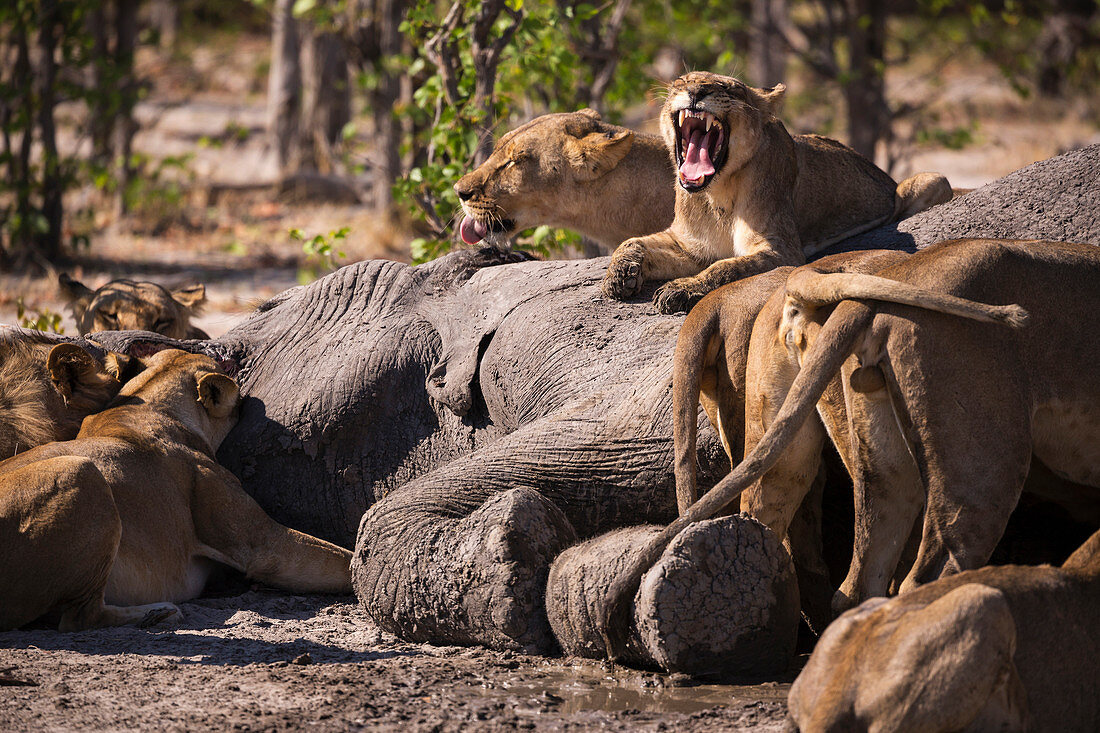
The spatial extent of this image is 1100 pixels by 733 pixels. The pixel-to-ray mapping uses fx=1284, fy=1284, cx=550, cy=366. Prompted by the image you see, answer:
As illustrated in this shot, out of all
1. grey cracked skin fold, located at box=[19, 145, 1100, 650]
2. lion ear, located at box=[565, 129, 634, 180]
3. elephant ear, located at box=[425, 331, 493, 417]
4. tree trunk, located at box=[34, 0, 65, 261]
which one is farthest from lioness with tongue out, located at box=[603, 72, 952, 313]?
tree trunk, located at box=[34, 0, 65, 261]

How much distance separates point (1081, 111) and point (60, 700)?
20954 mm

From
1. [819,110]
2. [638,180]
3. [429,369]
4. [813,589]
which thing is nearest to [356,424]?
[429,369]

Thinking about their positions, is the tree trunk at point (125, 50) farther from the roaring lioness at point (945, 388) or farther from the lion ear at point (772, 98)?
the roaring lioness at point (945, 388)

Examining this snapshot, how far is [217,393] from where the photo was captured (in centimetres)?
542

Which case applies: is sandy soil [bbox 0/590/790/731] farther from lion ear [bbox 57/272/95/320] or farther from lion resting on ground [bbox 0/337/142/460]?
lion ear [bbox 57/272/95/320]

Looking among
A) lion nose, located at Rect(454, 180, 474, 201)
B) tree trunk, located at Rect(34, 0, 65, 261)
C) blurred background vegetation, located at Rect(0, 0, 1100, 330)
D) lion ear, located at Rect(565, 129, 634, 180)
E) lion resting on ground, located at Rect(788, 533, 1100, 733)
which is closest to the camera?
lion resting on ground, located at Rect(788, 533, 1100, 733)

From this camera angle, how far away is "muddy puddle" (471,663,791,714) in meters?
3.40

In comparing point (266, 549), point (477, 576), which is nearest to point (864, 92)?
point (266, 549)

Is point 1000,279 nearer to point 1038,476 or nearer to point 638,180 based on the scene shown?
point 1038,476

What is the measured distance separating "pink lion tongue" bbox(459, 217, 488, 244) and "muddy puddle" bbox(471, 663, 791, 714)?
8.77 feet

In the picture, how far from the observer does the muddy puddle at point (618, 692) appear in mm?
3396

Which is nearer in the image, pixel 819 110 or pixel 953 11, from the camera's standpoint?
pixel 819 110

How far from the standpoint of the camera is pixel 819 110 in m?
21.0

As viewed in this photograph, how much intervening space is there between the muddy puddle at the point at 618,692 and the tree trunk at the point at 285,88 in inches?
591
